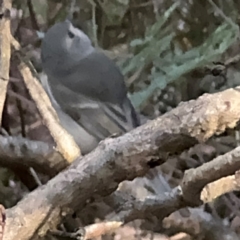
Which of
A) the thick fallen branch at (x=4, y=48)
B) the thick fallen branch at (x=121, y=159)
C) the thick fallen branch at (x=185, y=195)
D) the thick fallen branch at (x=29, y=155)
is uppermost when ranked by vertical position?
the thick fallen branch at (x=4, y=48)

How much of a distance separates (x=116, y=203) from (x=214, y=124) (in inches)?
10.2

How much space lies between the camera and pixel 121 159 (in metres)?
0.50

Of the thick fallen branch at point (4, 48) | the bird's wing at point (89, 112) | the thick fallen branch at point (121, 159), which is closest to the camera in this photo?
the thick fallen branch at point (121, 159)

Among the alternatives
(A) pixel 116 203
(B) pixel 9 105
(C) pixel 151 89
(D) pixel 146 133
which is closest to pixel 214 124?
(D) pixel 146 133

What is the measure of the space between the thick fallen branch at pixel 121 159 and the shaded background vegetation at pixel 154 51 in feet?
1.39

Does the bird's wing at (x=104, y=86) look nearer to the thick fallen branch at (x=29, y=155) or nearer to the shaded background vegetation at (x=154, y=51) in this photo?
the shaded background vegetation at (x=154, y=51)

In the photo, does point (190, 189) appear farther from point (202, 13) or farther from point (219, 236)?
point (202, 13)

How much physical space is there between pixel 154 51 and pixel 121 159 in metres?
0.54

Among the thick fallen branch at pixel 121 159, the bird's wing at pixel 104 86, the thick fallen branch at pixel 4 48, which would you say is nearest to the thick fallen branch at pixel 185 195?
the thick fallen branch at pixel 121 159

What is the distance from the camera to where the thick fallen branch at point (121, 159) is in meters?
0.44

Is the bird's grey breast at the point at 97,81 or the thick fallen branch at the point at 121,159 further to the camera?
the bird's grey breast at the point at 97,81

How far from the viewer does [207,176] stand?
20.2 inches

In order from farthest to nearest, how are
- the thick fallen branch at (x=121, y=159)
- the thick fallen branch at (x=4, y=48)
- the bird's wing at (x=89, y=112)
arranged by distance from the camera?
the bird's wing at (x=89, y=112), the thick fallen branch at (x=4, y=48), the thick fallen branch at (x=121, y=159)

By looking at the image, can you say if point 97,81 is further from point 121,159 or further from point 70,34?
point 121,159
